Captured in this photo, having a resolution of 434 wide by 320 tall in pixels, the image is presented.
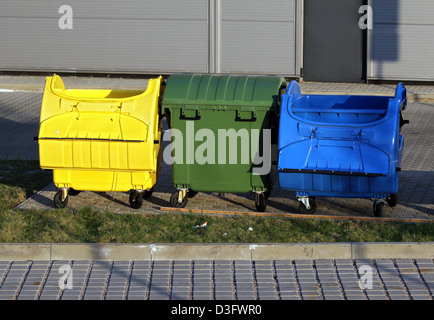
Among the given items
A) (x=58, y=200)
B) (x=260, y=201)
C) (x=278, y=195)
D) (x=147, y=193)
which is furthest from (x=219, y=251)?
(x=58, y=200)

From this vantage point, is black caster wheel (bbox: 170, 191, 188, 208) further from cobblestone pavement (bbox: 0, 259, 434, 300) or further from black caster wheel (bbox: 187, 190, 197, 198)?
cobblestone pavement (bbox: 0, 259, 434, 300)

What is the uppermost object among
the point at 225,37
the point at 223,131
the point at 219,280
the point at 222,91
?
the point at 225,37

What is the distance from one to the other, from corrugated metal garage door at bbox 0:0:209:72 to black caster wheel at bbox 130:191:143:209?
8.38m

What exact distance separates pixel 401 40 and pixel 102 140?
363 inches

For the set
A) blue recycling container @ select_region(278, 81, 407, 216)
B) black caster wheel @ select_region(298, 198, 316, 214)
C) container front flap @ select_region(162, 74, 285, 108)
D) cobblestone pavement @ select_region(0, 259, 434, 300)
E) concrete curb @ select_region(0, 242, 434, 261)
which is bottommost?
cobblestone pavement @ select_region(0, 259, 434, 300)

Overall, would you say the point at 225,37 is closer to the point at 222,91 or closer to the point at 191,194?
the point at 191,194

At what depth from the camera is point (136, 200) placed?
29.8 ft

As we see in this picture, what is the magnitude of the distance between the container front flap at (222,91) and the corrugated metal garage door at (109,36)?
8367 mm

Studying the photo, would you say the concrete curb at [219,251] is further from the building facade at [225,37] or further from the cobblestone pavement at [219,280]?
the building facade at [225,37]

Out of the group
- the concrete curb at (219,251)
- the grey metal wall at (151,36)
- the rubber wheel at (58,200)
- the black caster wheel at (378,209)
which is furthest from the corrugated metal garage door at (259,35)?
the concrete curb at (219,251)

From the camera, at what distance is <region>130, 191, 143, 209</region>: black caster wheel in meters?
9.06

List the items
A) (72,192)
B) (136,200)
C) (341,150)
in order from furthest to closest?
1. (72,192)
2. (136,200)
3. (341,150)

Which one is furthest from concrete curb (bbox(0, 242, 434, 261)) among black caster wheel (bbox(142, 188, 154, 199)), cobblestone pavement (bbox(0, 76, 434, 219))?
black caster wheel (bbox(142, 188, 154, 199))

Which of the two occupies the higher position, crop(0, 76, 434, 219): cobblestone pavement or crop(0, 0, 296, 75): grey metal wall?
crop(0, 0, 296, 75): grey metal wall
